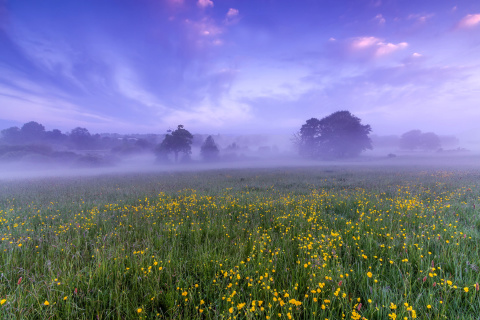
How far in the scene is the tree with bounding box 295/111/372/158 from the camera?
5909cm

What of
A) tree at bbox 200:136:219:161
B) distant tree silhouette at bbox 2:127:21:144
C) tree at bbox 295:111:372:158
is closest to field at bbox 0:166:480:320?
tree at bbox 295:111:372:158

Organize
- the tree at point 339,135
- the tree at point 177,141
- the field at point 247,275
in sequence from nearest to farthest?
the field at point 247,275 < the tree at point 339,135 < the tree at point 177,141

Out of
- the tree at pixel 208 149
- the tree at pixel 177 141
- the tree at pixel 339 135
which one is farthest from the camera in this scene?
the tree at pixel 208 149

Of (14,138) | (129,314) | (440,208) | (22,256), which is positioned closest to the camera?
(129,314)

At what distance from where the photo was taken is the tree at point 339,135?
59094 mm

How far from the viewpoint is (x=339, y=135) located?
60125 millimetres

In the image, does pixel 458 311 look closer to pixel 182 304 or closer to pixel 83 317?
pixel 182 304

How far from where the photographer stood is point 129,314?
2324mm

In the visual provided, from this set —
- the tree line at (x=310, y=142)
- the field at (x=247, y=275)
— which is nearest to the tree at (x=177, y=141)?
the tree line at (x=310, y=142)

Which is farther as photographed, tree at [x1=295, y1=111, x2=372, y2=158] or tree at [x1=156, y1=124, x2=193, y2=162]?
tree at [x1=156, y1=124, x2=193, y2=162]

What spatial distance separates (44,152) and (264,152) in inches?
3523

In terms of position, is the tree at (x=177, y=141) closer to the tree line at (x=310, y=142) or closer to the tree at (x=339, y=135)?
the tree line at (x=310, y=142)

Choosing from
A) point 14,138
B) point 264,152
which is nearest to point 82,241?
point 264,152

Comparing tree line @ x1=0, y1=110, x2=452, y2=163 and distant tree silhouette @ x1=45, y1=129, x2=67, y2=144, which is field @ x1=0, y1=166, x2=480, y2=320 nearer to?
tree line @ x1=0, y1=110, x2=452, y2=163
